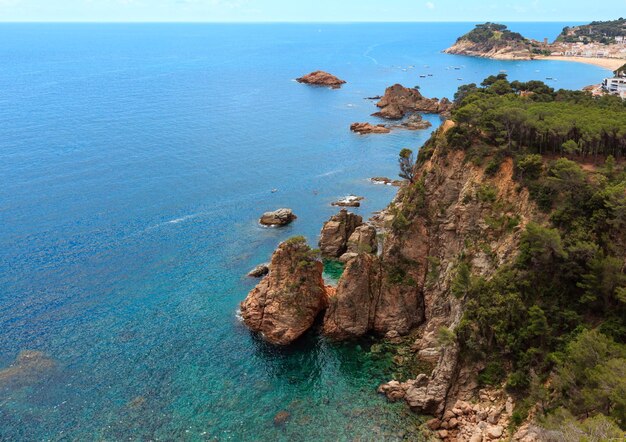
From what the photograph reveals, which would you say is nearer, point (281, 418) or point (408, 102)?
point (281, 418)

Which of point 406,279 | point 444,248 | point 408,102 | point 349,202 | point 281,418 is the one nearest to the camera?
point 281,418

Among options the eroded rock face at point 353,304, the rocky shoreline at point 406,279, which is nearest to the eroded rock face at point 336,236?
the rocky shoreline at point 406,279

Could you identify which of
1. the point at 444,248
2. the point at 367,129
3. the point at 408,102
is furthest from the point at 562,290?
the point at 408,102

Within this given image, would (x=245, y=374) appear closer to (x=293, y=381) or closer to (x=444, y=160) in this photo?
(x=293, y=381)

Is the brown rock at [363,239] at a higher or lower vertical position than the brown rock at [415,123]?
higher

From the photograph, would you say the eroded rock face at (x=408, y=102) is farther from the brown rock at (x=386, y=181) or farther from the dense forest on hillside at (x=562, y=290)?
the dense forest on hillside at (x=562, y=290)

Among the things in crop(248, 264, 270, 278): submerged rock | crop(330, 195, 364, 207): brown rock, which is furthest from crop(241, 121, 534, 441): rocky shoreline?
crop(330, 195, 364, 207): brown rock

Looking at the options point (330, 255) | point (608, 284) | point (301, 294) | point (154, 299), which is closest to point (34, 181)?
point (154, 299)

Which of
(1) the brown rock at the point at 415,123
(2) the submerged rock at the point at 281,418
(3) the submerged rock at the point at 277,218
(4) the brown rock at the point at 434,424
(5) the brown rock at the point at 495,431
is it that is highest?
(5) the brown rock at the point at 495,431

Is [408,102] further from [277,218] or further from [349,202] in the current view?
[277,218]
